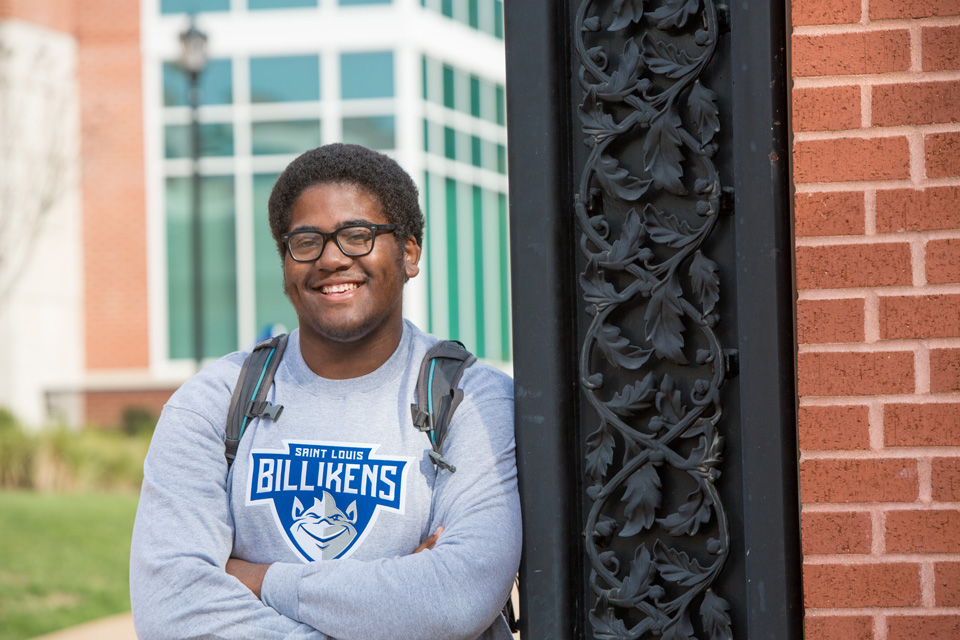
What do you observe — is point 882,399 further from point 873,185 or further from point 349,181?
point 349,181

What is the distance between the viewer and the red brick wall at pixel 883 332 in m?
2.63

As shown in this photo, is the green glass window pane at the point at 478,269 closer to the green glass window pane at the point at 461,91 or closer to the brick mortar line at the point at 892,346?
the green glass window pane at the point at 461,91

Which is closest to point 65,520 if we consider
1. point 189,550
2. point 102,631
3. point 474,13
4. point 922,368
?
point 102,631

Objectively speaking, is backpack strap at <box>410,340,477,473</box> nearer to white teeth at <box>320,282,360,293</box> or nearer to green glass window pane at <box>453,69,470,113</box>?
white teeth at <box>320,282,360,293</box>

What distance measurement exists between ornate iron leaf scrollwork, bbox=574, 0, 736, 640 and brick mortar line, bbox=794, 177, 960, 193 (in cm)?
19

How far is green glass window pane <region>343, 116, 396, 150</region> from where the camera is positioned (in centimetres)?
1762

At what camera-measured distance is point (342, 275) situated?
9.77 feet

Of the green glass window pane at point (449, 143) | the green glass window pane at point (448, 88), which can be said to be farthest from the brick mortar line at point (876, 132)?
the green glass window pane at point (448, 88)

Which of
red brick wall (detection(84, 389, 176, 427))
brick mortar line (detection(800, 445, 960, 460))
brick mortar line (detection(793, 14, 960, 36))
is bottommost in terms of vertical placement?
red brick wall (detection(84, 389, 176, 427))

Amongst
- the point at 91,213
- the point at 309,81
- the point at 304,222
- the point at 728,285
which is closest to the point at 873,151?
the point at 728,285

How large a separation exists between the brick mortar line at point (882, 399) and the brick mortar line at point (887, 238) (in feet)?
1.12

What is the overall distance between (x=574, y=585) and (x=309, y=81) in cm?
1595

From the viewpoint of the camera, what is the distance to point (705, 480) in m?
2.78

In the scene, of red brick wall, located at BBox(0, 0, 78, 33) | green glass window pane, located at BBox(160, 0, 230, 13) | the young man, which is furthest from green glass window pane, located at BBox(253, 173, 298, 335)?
Answer: the young man
